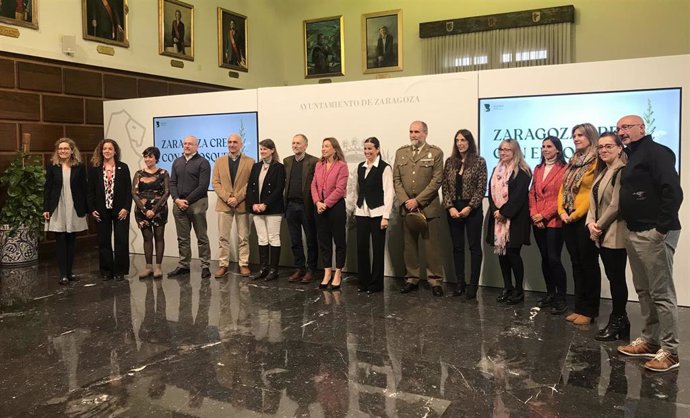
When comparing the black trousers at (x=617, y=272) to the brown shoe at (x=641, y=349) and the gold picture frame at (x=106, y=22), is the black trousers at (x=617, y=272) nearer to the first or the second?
the brown shoe at (x=641, y=349)

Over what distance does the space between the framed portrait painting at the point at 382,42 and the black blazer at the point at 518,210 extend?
728 centimetres

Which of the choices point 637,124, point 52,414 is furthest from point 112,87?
point 637,124

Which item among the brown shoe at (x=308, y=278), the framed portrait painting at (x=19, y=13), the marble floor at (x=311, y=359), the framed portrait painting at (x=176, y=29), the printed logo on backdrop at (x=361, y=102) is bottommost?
the marble floor at (x=311, y=359)

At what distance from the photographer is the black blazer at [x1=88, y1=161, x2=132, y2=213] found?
6.07 meters

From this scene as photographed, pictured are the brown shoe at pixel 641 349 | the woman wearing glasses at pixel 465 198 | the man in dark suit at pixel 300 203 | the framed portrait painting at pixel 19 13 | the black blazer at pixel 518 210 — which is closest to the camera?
the brown shoe at pixel 641 349

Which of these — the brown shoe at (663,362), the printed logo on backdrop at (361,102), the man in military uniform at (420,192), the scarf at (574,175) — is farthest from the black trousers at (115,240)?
the brown shoe at (663,362)

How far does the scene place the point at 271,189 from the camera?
19.8ft

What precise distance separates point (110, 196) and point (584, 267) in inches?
188

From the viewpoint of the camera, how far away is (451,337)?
13.8ft

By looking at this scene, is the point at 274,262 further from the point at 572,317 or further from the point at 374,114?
the point at 572,317

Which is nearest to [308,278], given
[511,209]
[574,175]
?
[511,209]

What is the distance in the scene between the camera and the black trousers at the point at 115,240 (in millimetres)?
6141

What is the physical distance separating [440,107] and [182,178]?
2947mm

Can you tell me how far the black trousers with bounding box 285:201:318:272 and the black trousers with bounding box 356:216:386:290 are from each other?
659 mm
